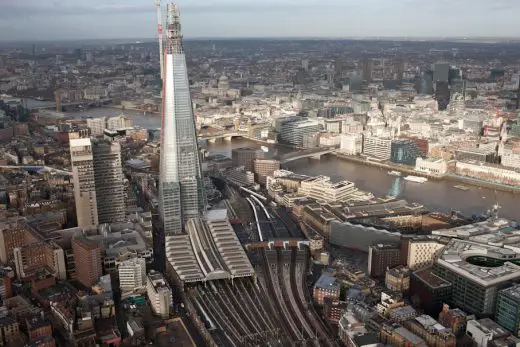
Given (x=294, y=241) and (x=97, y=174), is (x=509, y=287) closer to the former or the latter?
(x=294, y=241)

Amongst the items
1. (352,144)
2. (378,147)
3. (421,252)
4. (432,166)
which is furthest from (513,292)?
(352,144)

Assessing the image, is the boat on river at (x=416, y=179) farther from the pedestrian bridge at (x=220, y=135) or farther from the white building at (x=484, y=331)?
the white building at (x=484, y=331)

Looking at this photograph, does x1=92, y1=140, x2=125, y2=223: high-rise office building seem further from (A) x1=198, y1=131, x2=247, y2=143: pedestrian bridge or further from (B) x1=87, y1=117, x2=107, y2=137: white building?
(B) x1=87, y1=117, x2=107, y2=137: white building

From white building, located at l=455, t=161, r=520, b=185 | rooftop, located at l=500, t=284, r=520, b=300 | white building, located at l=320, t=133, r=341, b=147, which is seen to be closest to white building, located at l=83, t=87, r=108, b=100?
white building, located at l=320, t=133, r=341, b=147

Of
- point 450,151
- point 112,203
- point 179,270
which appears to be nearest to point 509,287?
point 179,270

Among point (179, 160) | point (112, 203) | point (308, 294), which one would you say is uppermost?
point (179, 160)

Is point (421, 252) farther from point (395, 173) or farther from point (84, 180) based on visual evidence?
point (395, 173)

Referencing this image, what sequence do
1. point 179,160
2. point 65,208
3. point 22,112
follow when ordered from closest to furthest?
point 179,160
point 65,208
point 22,112
